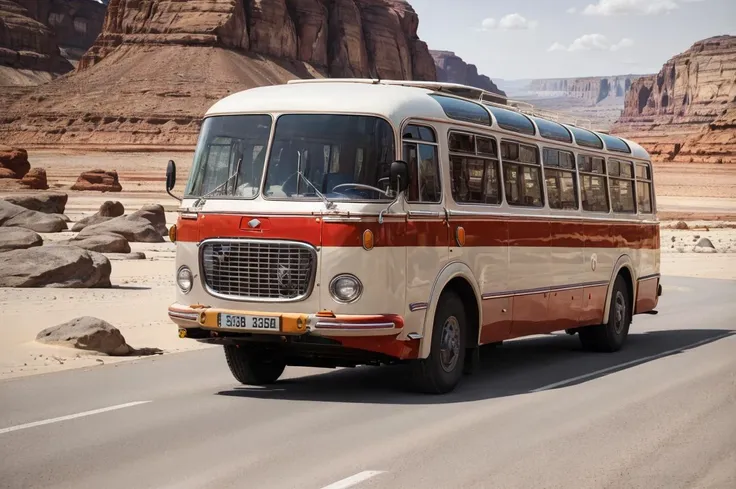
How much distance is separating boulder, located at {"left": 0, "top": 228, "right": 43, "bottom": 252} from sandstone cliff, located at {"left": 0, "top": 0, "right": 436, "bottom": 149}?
113 metres

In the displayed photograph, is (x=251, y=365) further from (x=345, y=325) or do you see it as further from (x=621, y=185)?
(x=621, y=185)

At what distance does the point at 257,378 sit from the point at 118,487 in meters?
5.08

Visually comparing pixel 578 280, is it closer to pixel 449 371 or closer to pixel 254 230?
pixel 449 371

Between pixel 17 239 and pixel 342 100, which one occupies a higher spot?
pixel 342 100

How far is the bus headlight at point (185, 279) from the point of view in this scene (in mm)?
11828

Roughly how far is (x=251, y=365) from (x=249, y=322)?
4.87 ft

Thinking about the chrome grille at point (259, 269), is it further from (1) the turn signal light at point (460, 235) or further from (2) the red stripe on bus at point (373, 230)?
(1) the turn signal light at point (460, 235)

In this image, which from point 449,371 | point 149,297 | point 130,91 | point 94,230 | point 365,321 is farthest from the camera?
point 130,91

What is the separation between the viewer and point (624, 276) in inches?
710

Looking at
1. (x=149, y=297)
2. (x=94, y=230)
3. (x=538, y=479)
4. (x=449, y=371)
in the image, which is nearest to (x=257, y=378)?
(x=449, y=371)

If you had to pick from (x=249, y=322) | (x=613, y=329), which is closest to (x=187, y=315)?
(x=249, y=322)

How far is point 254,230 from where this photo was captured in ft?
37.3


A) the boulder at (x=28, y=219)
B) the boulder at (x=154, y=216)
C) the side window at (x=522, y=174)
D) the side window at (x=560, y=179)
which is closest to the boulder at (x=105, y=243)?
the boulder at (x=28, y=219)

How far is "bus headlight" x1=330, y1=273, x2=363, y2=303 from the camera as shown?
438 inches
